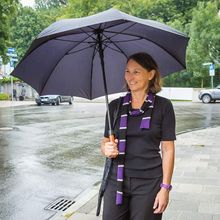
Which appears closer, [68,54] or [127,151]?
[127,151]

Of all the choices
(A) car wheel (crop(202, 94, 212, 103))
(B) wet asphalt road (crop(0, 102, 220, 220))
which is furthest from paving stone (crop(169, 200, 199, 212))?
(A) car wheel (crop(202, 94, 212, 103))

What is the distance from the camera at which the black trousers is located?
2.67 m

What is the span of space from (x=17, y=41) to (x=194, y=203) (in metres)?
47.6

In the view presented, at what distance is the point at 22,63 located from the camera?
3.29m

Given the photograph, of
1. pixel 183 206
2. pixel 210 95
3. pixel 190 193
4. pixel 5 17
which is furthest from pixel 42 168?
pixel 210 95

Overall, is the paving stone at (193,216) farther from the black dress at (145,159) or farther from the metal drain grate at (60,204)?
the black dress at (145,159)

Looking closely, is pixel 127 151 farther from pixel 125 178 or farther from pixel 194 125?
pixel 194 125

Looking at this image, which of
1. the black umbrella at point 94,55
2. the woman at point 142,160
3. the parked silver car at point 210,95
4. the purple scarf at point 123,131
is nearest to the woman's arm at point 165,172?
the woman at point 142,160

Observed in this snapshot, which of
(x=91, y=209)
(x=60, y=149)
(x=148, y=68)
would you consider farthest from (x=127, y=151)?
(x=60, y=149)

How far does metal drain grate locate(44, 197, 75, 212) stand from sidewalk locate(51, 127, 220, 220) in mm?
114

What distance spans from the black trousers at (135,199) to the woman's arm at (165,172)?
3 cm

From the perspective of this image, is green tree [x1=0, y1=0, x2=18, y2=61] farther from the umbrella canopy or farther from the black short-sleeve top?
the black short-sleeve top

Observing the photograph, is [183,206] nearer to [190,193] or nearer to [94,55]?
[190,193]

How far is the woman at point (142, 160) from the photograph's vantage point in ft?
8.72
